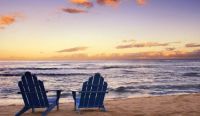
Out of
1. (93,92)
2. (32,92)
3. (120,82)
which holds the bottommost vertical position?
(120,82)

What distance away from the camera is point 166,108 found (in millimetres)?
7828

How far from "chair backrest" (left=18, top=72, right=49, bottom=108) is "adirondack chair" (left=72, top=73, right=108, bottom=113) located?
30.4 inches

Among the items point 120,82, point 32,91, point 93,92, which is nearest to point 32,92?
point 32,91

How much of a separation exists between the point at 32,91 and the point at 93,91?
4.64ft

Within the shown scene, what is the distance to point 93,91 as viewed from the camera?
696 centimetres

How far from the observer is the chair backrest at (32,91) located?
657 cm

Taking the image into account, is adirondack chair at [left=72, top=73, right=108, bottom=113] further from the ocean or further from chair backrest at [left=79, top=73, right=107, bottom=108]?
the ocean

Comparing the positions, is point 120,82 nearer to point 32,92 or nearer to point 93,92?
point 93,92

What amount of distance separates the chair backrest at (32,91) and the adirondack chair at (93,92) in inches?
30.4

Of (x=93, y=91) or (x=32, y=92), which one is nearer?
(x=32, y=92)

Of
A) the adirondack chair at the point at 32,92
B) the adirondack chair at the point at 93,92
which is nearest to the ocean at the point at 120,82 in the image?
the adirondack chair at the point at 93,92

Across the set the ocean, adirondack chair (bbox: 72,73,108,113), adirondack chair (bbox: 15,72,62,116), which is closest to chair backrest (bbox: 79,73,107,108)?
adirondack chair (bbox: 72,73,108,113)

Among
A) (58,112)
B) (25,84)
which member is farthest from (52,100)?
(25,84)

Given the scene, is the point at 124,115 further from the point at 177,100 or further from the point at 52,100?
the point at 177,100
